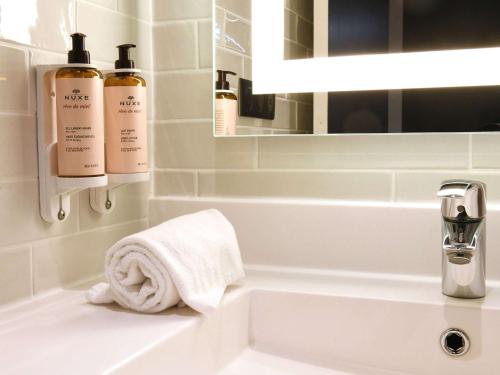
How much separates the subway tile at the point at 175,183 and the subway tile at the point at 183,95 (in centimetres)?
11

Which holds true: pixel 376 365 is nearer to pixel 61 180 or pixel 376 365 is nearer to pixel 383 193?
pixel 383 193

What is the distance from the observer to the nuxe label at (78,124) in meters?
0.74

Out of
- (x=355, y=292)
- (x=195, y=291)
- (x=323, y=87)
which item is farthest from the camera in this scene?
(x=323, y=87)

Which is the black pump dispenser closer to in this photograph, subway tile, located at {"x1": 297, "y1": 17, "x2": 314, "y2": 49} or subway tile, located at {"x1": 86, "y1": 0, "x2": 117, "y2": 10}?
subway tile, located at {"x1": 86, "y1": 0, "x2": 117, "y2": 10}

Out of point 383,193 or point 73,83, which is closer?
point 73,83

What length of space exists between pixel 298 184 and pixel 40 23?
1.60 ft

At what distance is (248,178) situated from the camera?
1.03 m

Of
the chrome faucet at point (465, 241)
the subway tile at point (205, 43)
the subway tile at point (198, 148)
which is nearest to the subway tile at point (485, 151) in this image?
the chrome faucet at point (465, 241)

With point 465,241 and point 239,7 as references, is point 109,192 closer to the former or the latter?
point 239,7

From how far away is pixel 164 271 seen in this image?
71 cm

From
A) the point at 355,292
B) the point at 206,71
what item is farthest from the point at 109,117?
the point at 355,292

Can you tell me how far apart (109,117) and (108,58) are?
17 cm

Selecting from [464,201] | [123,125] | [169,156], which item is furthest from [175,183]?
[464,201]

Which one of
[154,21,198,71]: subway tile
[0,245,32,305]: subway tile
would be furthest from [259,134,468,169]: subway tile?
[0,245,32,305]: subway tile
